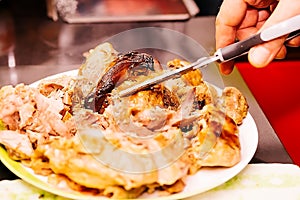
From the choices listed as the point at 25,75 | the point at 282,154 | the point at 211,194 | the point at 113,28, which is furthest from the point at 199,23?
the point at 211,194

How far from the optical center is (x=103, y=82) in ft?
3.21

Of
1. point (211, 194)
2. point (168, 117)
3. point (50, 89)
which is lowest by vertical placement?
point (211, 194)

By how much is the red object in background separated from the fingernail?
32cm

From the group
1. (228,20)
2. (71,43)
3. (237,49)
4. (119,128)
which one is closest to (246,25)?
(228,20)

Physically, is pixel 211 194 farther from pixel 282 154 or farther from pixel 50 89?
pixel 50 89

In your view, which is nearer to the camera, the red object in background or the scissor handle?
the scissor handle

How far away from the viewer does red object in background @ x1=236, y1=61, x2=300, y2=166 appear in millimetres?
1212

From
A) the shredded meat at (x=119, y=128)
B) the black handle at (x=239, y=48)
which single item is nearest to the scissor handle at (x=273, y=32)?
the black handle at (x=239, y=48)

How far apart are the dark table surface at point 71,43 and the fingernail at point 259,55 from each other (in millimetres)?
270

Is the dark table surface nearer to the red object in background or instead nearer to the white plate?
the red object in background

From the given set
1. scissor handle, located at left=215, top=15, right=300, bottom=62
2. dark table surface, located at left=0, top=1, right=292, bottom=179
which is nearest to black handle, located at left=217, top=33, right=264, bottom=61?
scissor handle, located at left=215, top=15, right=300, bottom=62

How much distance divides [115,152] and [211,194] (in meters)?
0.19

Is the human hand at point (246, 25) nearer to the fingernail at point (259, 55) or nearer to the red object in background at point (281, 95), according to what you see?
the fingernail at point (259, 55)

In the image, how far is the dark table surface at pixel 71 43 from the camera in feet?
4.33
